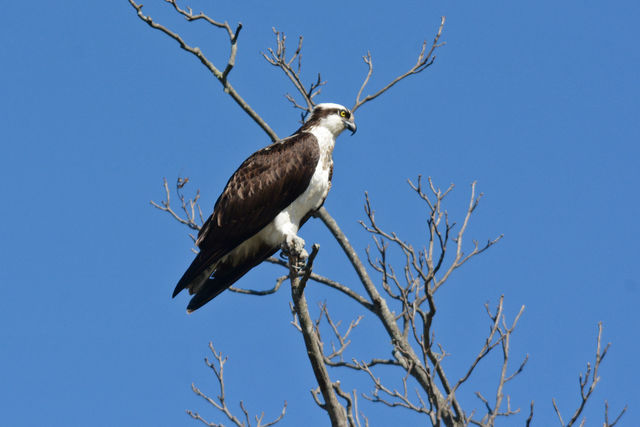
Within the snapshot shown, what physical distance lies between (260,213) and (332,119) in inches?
49.5

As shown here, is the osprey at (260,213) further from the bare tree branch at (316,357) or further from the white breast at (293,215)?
the bare tree branch at (316,357)

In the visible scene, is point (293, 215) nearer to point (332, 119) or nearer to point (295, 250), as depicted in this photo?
point (295, 250)

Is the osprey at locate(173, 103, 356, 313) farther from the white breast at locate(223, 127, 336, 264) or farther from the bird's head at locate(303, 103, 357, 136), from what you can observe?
the bird's head at locate(303, 103, 357, 136)

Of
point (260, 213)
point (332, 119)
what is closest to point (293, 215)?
point (260, 213)

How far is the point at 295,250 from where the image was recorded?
731cm

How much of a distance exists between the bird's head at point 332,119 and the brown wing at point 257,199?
1.44ft

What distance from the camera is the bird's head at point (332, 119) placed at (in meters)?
8.12

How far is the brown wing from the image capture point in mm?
7379

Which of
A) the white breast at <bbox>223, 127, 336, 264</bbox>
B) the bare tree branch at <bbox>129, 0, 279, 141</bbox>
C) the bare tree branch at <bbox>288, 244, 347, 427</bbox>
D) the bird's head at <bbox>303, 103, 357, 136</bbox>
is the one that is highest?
the bare tree branch at <bbox>129, 0, 279, 141</bbox>

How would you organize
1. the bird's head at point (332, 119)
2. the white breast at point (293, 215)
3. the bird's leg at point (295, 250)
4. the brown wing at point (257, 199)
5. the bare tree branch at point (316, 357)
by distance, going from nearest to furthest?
the bare tree branch at point (316, 357) → the bird's leg at point (295, 250) → the brown wing at point (257, 199) → the white breast at point (293, 215) → the bird's head at point (332, 119)

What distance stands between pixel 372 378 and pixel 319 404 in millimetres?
665

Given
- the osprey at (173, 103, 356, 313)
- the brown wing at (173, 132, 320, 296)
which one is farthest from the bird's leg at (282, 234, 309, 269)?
the brown wing at (173, 132, 320, 296)

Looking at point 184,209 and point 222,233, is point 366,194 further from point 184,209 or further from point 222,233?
point 184,209

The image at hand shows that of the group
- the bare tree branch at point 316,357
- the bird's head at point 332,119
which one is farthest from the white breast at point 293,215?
the bare tree branch at point 316,357
